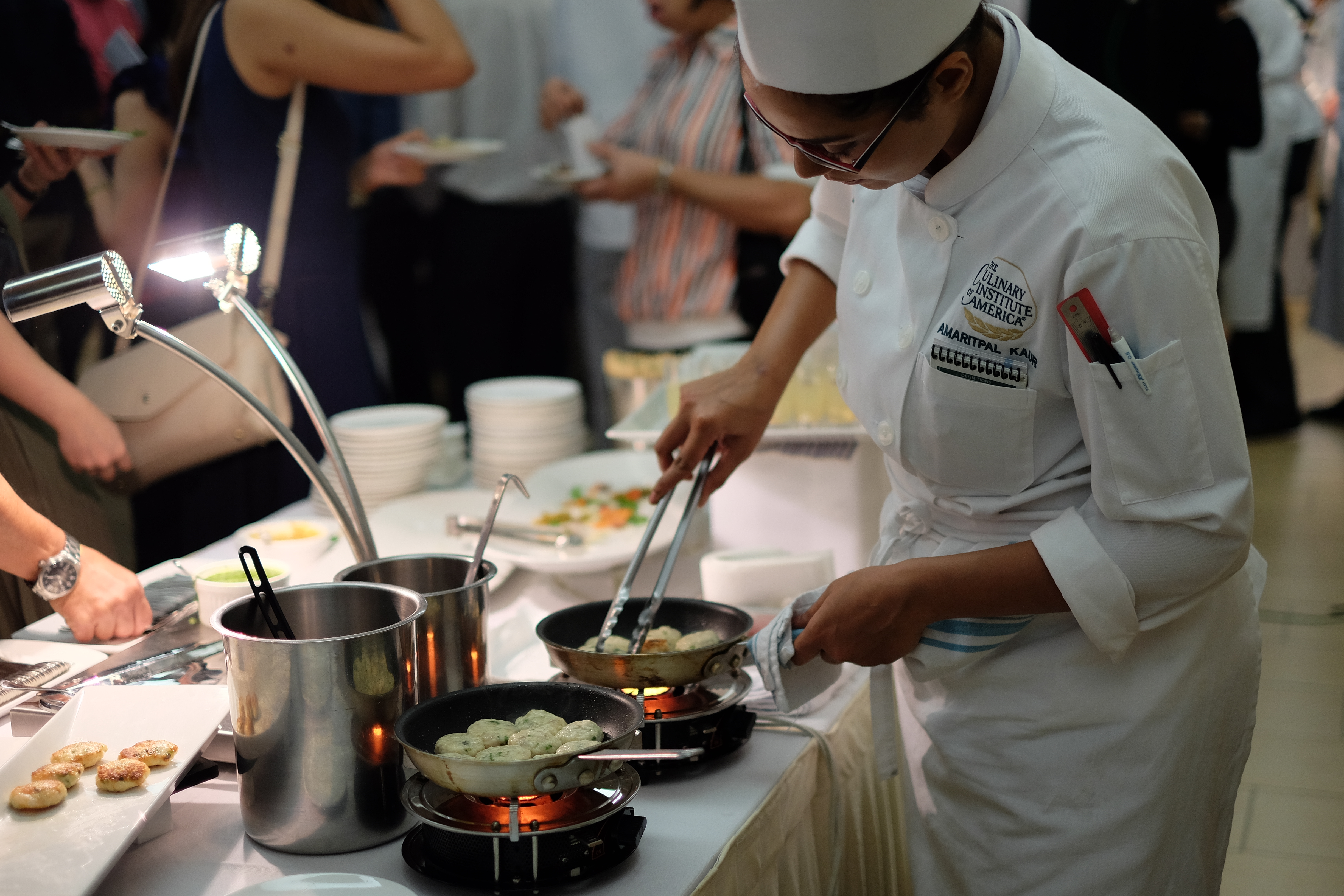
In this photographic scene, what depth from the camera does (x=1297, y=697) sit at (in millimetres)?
2973

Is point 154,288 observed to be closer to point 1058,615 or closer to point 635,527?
point 635,527

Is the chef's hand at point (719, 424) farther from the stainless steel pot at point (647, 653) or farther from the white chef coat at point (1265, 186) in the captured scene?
the white chef coat at point (1265, 186)

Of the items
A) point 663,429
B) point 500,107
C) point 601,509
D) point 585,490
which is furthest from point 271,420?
point 500,107

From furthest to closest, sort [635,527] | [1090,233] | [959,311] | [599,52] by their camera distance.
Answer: [599,52] < [635,527] < [959,311] < [1090,233]

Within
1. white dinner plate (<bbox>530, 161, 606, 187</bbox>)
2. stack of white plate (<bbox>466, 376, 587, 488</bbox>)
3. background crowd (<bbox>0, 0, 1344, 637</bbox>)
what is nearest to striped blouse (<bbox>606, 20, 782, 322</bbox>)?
background crowd (<bbox>0, 0, 1344, 637</bbox>)

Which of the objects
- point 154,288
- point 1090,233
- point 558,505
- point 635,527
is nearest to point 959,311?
point 1090,233

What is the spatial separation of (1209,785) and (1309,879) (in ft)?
4.65

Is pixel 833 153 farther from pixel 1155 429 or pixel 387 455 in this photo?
pixel 387 455

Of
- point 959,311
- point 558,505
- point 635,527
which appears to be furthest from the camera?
point 558,505

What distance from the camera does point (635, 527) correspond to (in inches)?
76.7

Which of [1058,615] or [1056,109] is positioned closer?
[1056,109]

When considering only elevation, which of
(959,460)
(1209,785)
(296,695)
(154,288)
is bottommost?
(1209,785)

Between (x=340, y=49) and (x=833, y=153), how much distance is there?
5.95ft

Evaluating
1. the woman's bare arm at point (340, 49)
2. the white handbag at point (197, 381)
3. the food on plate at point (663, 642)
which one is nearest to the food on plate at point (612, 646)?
the food on plate at point (663, 642)
